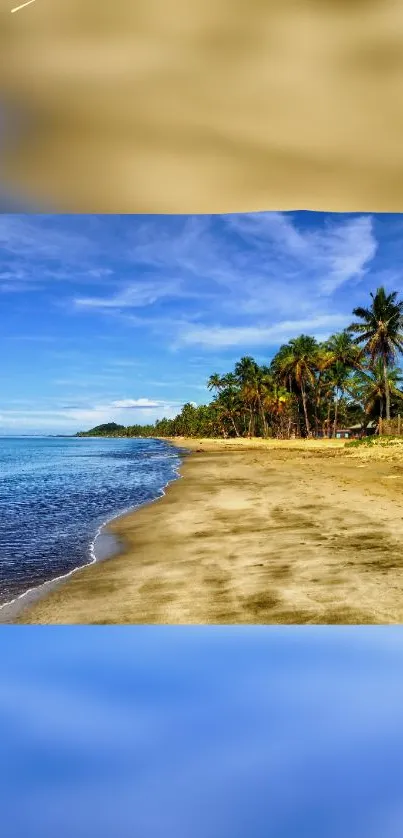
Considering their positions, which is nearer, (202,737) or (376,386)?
(202,737)

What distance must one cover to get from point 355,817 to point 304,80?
6.61 feet

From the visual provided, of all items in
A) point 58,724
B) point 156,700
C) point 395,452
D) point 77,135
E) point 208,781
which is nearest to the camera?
point 208,781

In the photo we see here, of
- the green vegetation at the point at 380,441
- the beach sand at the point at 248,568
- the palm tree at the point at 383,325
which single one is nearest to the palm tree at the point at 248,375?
the palm tree at the point at 383,325

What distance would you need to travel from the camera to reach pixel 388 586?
325cm

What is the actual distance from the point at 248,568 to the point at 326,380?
41.4 m

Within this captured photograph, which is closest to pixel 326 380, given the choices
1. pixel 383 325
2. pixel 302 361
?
pixel 302 361

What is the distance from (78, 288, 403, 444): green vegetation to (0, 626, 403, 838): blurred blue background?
1166 inches

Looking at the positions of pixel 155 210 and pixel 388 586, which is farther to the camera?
pixel 388 586

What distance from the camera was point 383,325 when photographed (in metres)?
29.2

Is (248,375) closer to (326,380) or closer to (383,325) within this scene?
(326,380)

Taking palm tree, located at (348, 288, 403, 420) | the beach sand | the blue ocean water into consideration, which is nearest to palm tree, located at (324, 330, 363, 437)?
palm tree, located at (348, 288, 403, 420)

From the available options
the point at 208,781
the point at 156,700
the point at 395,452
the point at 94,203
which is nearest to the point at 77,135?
the point at 94,203

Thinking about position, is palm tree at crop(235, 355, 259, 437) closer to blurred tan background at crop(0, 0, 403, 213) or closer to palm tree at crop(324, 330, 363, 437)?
palm tree at crop(324, 330, 363, 437)

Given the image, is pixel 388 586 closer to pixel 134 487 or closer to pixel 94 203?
pixel 94 203
